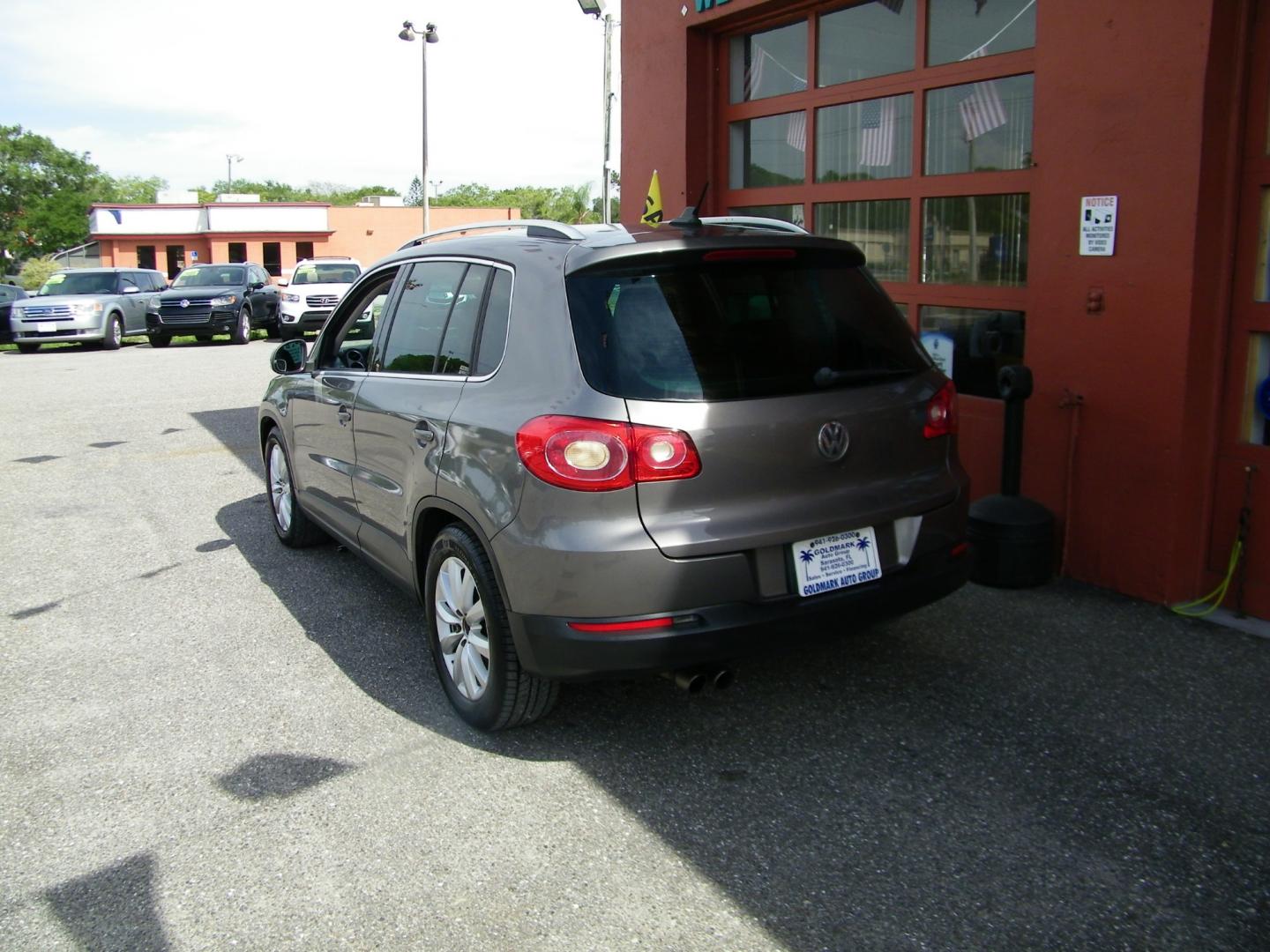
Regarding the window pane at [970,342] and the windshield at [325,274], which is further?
the windshield at [325,274]

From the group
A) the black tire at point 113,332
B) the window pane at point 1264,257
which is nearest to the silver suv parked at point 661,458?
the window pane at point 1264,257

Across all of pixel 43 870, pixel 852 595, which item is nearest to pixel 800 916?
pixel 852 595

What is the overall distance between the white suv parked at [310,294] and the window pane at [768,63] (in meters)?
15.5

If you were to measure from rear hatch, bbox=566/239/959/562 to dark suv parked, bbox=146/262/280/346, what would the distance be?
21.7m

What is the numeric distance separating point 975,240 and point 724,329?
324 centimetres

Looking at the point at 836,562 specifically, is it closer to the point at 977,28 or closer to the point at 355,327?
the point at 355,327

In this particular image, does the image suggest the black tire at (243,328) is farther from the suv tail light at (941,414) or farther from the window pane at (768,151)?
the suv tail light at (941,414)

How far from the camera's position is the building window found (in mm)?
58562

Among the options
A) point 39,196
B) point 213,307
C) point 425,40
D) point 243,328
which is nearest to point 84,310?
point 213,307

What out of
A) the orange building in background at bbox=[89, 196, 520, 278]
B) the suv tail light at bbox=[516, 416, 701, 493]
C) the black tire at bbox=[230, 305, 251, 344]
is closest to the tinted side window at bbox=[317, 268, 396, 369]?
the suv tail light at bbox=[516, 416, 701, 493]

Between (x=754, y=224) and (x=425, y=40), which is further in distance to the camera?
(x=425, y=40)

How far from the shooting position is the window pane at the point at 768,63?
24.9 ft

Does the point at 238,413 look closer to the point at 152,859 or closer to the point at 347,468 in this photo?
the point at 347,468

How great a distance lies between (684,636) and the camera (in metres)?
3.40
